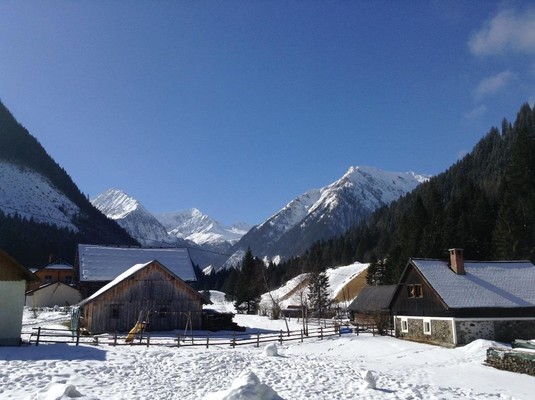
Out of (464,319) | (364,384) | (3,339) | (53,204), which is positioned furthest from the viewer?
(53,204)

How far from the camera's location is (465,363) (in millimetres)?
26484

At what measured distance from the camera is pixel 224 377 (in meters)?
18.2

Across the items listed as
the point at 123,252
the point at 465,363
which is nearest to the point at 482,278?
the point at 465,363

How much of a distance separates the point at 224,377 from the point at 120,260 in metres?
40.9

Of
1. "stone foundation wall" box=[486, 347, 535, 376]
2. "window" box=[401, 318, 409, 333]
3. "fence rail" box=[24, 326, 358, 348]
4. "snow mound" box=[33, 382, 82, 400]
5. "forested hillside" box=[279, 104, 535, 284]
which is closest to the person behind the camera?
"snow mound" box=[33, 382, 82, 400]

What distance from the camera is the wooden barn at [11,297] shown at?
24.8 meters

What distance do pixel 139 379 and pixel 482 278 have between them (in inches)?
1277

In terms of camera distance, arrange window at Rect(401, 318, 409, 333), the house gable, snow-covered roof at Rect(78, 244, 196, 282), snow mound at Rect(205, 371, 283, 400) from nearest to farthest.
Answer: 1. snow mound at Rect(205, 371, 283, 400)
2. the house gable
3. window at Rect(401, 318, 409, 333)
4. snow-covered roof at Rect(78, 244, 196, 282)

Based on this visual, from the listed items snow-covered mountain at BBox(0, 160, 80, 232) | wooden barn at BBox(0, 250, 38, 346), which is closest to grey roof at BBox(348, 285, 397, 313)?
wooden barn at BBox(0, 250, 38, 346)

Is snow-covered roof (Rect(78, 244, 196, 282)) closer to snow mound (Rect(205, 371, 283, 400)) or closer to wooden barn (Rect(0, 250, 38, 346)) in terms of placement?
wooden barn (Rect(0, 250, 38, 346))

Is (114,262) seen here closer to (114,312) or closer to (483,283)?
(114,312)

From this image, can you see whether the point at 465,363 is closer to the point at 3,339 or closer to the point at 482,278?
the point at 482,278

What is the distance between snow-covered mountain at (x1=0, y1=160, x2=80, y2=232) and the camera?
168 m

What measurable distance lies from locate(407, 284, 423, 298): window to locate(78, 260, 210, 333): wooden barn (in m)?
19.4
